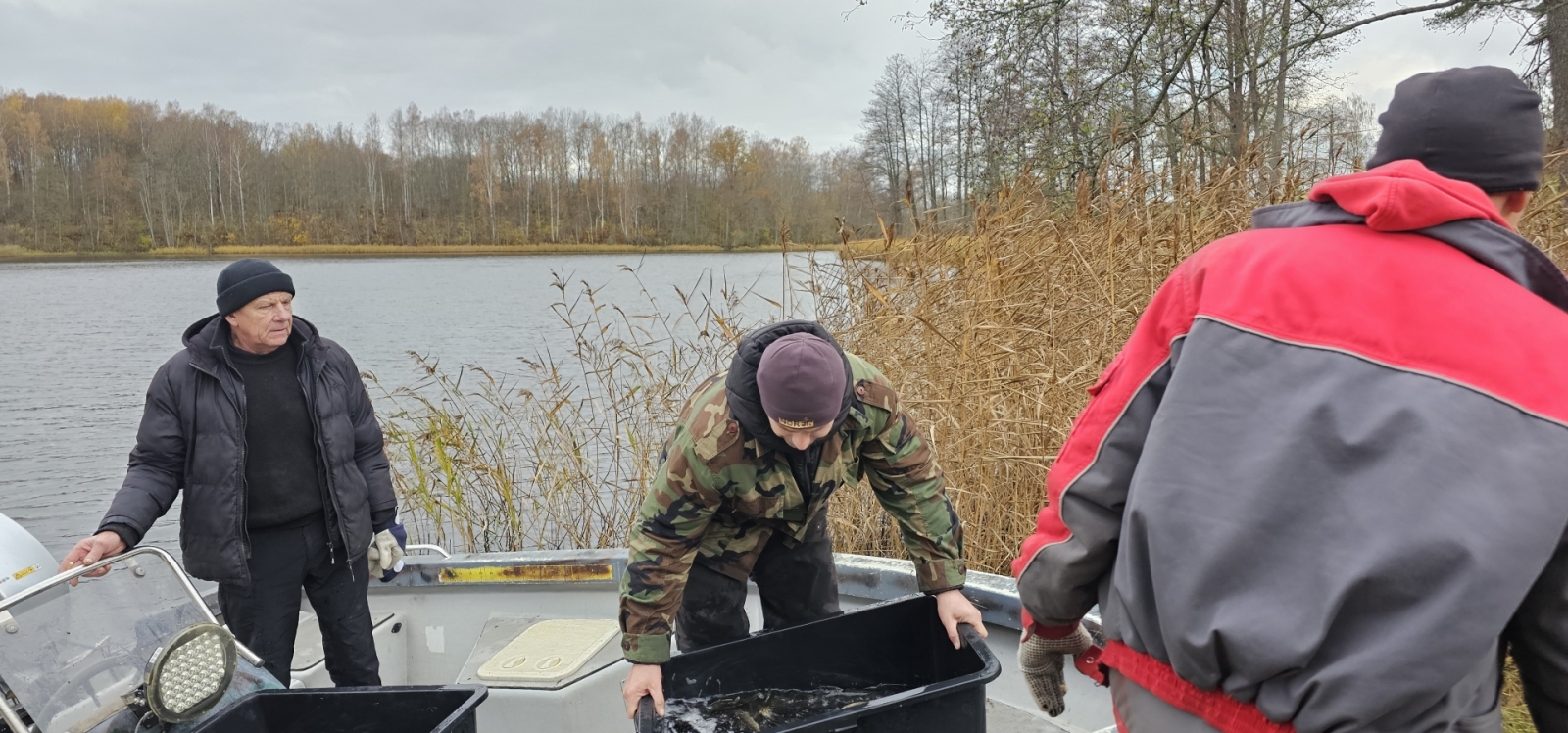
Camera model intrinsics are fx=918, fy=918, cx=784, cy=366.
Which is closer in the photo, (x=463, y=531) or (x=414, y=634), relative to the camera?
(x=414, y=634)

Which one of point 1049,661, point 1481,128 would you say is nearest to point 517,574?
point 1049,661

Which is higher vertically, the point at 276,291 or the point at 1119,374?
the point at 276,291

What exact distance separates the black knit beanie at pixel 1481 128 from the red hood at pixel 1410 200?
0.09 m

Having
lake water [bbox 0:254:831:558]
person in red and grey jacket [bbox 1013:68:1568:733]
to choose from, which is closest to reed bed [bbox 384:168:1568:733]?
lake water [bbox 0:254:831:558]

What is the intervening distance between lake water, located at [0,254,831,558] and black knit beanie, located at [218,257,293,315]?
2.25 metres

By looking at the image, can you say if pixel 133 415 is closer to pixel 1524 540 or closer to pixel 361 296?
pixel 361 296

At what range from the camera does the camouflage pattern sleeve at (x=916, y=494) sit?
2027 millimetres

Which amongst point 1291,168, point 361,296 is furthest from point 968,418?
point 361,296

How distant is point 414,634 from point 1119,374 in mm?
2966

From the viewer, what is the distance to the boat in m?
1.73

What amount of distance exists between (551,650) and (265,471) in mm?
1031

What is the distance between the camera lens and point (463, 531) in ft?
16.3

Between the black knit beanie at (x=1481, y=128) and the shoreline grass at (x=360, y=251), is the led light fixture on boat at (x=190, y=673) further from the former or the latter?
the shoreline grass at (x=360, y=251)

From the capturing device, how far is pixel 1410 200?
0.93 m
